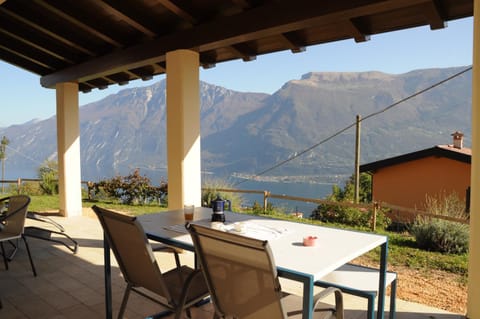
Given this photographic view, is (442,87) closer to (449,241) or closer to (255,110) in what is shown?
(255,110)

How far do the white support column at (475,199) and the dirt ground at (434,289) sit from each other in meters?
Result: 0.70

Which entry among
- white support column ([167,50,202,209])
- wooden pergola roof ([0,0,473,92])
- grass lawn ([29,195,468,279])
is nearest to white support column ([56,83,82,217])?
wooden pergola roof ([0,0,473,92])

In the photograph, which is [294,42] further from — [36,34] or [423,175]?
[423,175]

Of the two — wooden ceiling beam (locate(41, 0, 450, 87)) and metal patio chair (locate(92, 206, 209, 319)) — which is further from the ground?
wooden ceiling beam (locate(41, 0, 450, 87))

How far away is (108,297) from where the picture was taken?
8.71ft

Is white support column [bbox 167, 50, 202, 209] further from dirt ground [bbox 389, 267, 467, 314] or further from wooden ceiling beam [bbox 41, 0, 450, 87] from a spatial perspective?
dirt ground [bbox 389, 267, 467, 314]

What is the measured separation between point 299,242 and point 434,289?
224 cm

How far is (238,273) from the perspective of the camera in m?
1.67

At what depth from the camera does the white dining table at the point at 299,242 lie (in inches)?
63.9

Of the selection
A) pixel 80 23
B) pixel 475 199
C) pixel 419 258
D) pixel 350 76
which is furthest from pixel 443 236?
pixel 350 76

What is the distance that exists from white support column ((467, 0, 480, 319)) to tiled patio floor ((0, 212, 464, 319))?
46cm

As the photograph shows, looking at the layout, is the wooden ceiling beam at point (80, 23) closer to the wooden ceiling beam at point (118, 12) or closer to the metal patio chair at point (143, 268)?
the wooden ceiling beam at point (118, 12)

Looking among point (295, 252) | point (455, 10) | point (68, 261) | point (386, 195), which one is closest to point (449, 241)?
point (455, 10)

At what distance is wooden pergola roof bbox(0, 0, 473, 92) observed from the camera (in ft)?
10.2
